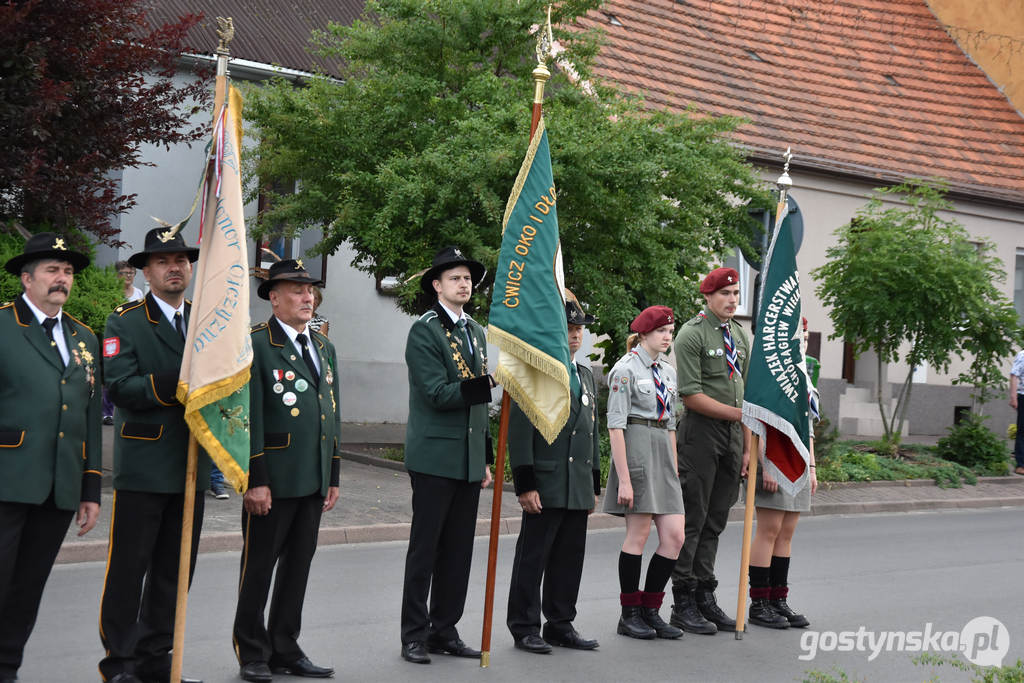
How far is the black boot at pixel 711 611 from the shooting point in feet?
26.8

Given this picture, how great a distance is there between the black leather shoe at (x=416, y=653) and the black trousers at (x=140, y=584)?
56.5 inches

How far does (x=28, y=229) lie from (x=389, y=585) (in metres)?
5.36

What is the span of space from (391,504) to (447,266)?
605 cm

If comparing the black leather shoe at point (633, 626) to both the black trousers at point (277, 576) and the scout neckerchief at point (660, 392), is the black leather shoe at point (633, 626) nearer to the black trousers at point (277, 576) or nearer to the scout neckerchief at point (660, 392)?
the scout neckerchief at point (660, 392)

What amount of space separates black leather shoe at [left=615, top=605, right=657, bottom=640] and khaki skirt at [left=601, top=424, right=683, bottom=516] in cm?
63

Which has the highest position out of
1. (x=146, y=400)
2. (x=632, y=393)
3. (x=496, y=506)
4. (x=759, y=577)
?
(x=632, y=393)

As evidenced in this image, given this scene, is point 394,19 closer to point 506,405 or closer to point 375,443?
point 375,443

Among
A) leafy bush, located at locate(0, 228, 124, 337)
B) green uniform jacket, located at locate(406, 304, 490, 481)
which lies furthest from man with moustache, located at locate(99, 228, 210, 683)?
leafy bush, located at locate(0, 228, 124, 337)

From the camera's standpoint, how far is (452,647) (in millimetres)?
7074

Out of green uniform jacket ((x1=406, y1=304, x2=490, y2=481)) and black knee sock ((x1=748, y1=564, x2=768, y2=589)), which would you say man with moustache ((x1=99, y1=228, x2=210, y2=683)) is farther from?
black knee sock ((x1=748, y1=564, x2=768, y2=589))

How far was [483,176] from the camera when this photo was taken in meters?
14.4

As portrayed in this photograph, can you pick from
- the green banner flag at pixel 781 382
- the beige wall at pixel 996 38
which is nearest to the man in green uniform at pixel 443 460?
the green banner flag at pixel 781 382

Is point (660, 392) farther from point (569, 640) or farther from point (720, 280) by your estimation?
point (569, 640)

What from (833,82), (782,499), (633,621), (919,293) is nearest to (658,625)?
(633,621)
